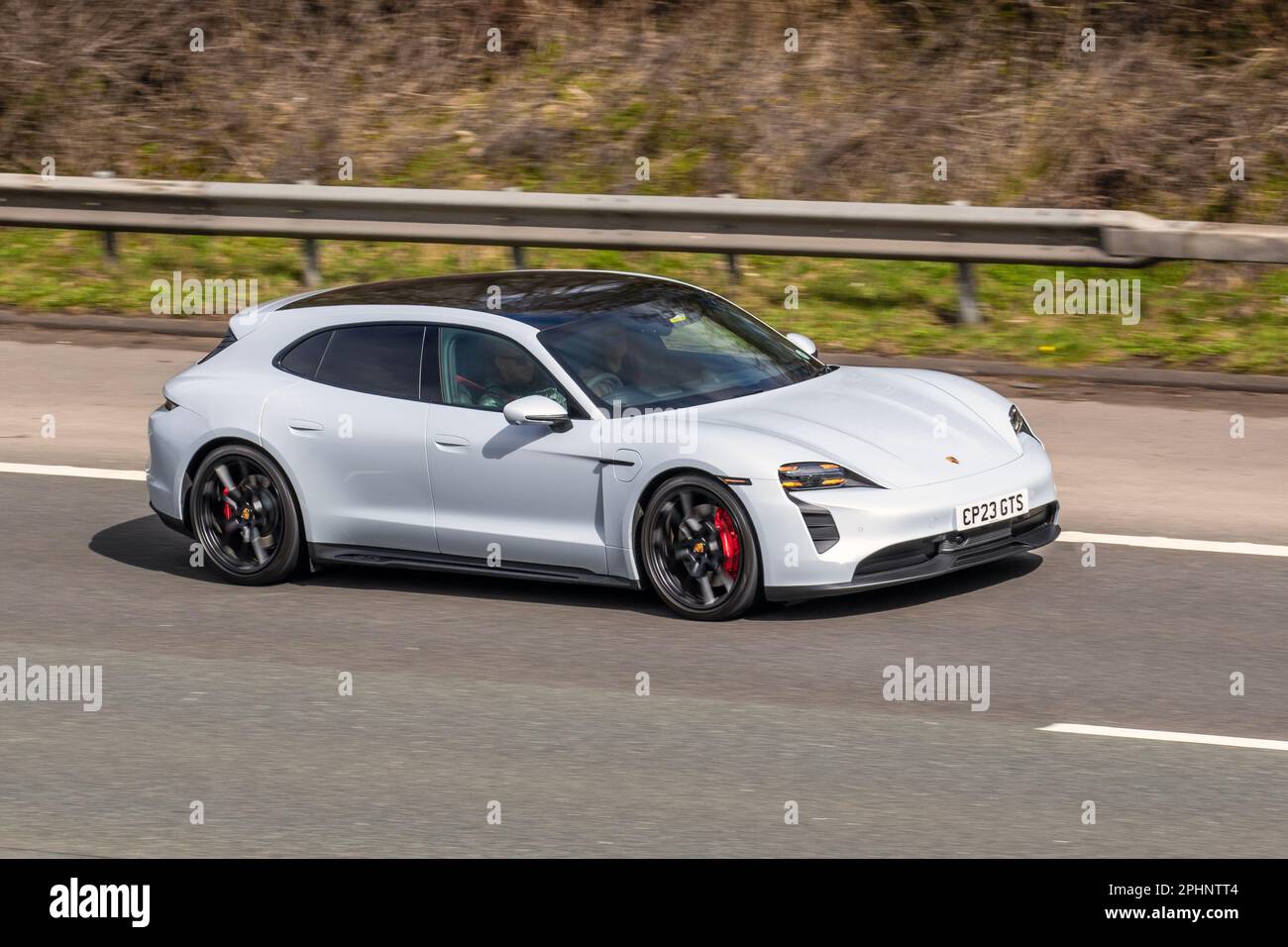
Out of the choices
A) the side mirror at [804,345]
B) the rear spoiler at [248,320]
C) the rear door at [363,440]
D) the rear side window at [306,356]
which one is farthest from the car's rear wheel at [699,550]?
the rear spoiler at [248,320]

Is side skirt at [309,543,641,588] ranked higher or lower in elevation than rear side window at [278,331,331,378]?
lower

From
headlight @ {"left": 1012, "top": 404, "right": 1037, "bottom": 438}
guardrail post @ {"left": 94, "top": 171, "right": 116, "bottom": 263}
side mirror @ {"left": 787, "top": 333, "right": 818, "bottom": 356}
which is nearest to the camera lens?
headlight @ {"left": 1012, "top": 404, "right": 1037, "bottom": 438}

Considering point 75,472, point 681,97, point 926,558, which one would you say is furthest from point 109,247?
point 926,558

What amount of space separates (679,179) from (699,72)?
Result: 1598 mm

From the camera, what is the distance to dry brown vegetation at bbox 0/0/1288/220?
55.7ft

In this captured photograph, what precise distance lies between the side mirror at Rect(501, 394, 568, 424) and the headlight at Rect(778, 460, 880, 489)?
1055mm

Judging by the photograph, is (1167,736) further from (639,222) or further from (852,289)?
(639,222)

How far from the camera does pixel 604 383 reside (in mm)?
8672

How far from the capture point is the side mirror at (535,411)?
8445 millimetres

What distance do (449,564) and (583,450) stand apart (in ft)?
3.02

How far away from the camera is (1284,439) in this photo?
37.4 ft

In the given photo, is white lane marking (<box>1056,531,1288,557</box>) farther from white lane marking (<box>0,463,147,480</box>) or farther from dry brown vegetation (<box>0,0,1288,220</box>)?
dry brown vegetation (<box>0,0,1288,220</box>)

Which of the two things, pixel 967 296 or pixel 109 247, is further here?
pixel 109 247

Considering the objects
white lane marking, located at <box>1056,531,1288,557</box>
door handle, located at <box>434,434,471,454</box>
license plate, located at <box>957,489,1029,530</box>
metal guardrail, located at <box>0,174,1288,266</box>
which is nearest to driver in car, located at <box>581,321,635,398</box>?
door handle, located at <box>434,434,471,454</box>
